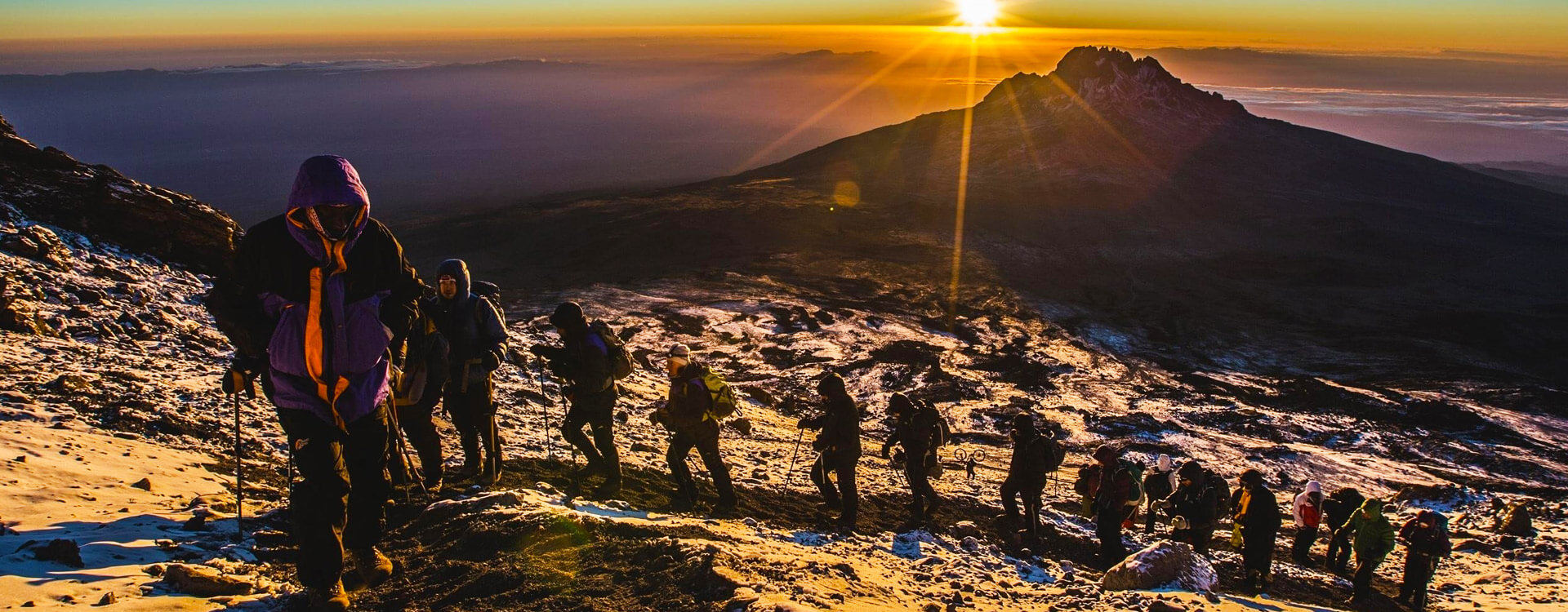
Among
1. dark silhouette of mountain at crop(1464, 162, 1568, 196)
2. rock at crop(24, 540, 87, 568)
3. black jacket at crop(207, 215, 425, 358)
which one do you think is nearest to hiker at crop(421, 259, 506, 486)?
rock at crop(24, 540, 87, 568)

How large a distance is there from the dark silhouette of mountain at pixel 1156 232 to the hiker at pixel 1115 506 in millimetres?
23301

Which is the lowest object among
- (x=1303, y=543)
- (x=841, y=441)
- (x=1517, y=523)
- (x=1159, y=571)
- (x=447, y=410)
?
(x=1517, y=523)

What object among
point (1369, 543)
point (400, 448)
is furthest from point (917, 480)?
point (400, 448)

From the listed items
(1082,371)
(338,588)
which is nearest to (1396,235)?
(1082,371)

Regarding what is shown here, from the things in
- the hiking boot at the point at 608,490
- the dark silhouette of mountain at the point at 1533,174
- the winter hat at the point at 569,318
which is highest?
the dark silhouette of mountain at the point at 1533,174

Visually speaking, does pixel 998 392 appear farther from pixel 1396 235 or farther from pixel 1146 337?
pixel 1396 235

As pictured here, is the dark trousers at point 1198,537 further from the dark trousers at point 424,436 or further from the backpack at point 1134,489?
the dark trousers at point 424,436

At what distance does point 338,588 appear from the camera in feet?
13.4

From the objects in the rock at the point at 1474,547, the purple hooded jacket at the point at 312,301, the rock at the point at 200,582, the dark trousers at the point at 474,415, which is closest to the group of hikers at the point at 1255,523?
the rock at the point at 1474,547

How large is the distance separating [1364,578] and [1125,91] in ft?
271

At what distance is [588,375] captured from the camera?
24.7 feet

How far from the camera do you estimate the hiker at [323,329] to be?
3707 millimetres

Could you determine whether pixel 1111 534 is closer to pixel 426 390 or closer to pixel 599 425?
pixel 599 425

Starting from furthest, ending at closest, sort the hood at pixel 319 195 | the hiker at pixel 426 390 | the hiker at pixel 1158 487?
the hiker at pixel 1158 487 < the hiker at pixel 426 390 < the hood at pixel 319 195
